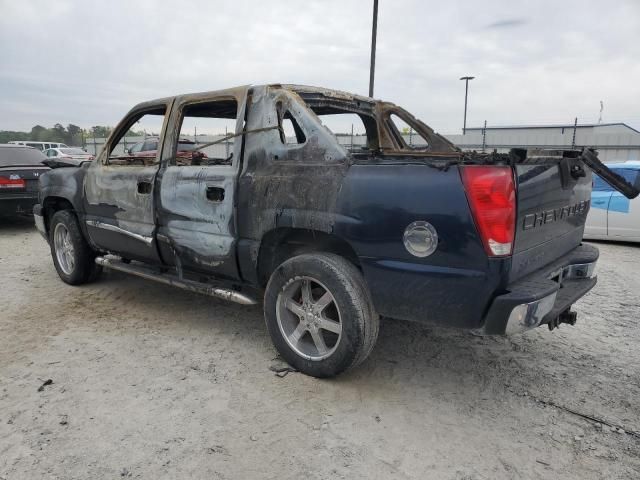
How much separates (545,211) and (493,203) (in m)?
0.59

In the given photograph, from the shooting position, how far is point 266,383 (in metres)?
3.01

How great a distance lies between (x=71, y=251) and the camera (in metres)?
4.98

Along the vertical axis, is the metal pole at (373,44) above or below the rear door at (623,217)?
above

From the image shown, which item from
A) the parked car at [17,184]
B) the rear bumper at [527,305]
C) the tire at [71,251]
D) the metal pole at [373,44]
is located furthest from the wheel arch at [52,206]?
the metal pole at [373,44]

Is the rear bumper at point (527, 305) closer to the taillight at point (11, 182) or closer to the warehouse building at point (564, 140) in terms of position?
the taillight at point (11, 182)

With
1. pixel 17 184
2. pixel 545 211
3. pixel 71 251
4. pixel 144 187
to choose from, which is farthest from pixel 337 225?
pixel 17 184

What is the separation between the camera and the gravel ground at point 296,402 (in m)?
2.26

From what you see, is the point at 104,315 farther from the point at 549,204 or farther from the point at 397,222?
the point at 549,204

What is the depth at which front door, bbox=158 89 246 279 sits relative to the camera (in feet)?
11.0

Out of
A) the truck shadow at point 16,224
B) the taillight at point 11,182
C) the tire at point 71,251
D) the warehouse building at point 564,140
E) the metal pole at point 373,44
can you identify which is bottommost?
the truck shadow at point 16,224

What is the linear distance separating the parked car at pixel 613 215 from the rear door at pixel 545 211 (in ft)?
15.9

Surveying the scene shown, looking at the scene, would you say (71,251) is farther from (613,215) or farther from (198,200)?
(613,215)

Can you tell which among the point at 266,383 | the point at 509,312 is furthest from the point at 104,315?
the point at 509,312

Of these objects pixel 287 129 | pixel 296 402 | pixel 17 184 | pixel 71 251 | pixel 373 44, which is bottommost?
pixel 296 402
